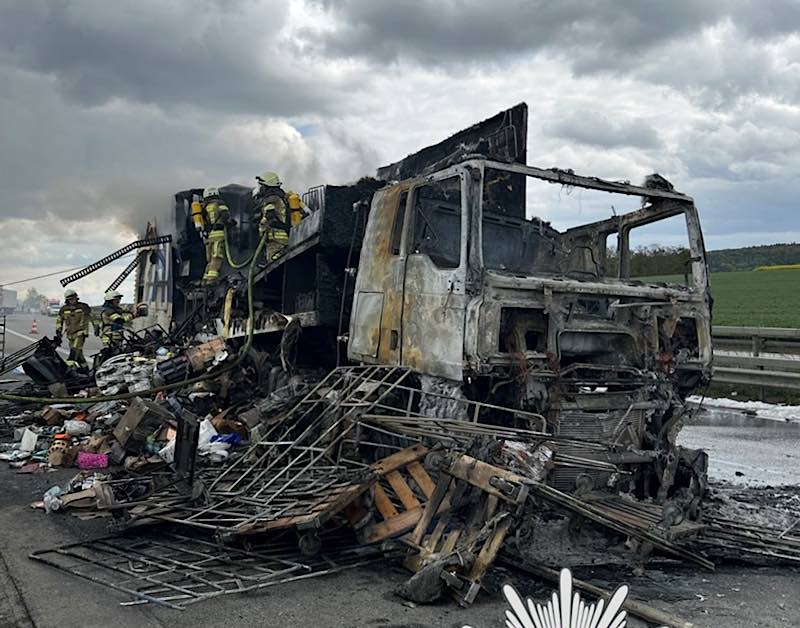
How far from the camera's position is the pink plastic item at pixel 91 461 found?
6.70 m

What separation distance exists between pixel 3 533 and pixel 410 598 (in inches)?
112

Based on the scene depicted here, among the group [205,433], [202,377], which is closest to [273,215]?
[202,377]

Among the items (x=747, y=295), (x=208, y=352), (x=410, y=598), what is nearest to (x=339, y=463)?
(x=410, y=598)

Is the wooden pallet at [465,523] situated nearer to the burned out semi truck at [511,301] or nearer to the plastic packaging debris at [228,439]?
the burned out semi truck at [511,301]

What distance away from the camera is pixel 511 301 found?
15.2 feet

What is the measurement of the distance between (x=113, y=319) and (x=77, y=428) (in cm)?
509

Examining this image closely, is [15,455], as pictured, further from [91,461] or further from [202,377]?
[202,377]

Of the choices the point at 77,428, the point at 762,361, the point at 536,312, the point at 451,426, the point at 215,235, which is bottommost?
the point at 77,428

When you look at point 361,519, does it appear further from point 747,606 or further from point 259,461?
point 747,606

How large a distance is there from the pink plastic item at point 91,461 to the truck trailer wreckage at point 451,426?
0.08m

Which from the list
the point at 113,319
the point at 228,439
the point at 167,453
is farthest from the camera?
the point at 113,319

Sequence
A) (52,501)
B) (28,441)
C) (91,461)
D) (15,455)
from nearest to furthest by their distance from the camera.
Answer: (52,501)
(91,461)
(15,455)
(28,441)

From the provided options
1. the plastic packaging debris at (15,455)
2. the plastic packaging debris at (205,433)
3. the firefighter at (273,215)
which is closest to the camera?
the plastic packaging debris at (205,433)

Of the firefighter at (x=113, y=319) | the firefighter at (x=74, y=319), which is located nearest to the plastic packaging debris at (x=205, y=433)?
the firefighter at (x=113, y=319)
